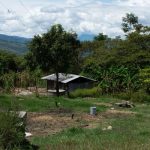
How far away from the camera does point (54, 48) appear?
1489 inches

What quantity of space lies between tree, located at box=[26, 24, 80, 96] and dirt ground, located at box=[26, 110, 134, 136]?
18.6 m

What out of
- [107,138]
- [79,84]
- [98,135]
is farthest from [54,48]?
[107,138]

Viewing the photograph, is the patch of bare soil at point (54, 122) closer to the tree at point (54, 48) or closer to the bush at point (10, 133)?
the bush at point (10, 133)

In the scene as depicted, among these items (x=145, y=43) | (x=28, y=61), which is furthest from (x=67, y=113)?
(x=145, y=43)

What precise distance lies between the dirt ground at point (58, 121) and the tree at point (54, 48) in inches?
734

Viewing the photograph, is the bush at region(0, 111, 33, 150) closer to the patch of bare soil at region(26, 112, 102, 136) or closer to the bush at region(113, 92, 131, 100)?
the patch of bare soil at region(26, 112, 102, 136)

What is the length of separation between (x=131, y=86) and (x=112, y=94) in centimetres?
203

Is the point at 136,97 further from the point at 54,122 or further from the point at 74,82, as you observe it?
the point at 54,122

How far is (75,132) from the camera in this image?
13383 millimetres

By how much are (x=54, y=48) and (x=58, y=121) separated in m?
21.5

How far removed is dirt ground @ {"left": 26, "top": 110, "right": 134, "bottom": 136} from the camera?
14.7 meters

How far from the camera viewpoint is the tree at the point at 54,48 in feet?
125

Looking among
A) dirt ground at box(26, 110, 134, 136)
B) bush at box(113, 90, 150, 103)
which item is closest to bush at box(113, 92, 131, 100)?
bush at box(113, 90, 150, 103)

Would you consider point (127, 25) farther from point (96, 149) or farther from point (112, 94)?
point (96, 149)
